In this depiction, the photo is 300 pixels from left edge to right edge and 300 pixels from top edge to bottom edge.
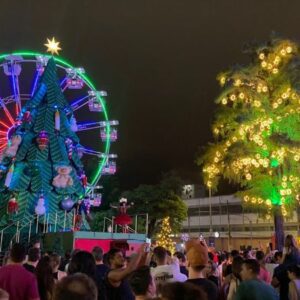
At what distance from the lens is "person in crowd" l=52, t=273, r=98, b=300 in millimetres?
2510

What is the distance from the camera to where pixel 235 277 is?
20.6 ft

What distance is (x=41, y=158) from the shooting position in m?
29.6

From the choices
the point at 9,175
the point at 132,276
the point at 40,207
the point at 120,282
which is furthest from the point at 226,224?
the point at 132,276

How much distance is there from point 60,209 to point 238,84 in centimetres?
1593

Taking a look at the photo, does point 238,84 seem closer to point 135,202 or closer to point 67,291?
point 67,291

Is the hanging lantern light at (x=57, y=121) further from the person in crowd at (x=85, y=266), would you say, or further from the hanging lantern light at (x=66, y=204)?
the person in crowd at (x=85, y=266)

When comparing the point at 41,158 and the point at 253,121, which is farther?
the point at 41,158

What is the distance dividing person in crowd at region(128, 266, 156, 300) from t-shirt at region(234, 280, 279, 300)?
1317 mm

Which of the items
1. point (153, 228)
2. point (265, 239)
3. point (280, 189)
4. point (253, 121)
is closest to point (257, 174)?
point (280, 189)

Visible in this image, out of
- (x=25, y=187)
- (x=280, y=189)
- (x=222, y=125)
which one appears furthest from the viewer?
(x=25, y=187)

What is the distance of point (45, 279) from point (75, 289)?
319cm

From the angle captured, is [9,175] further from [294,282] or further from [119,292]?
[119,292]

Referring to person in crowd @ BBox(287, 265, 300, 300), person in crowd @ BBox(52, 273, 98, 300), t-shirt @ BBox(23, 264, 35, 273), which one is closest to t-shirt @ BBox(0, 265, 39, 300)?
t-shirt @ BBox(23, 264, 35, 273)

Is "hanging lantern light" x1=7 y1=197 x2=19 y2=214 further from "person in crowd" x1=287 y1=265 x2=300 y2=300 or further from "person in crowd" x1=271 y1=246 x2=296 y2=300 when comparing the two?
"person in crowd" x1=287 y1=265 x2=300 y2=300
